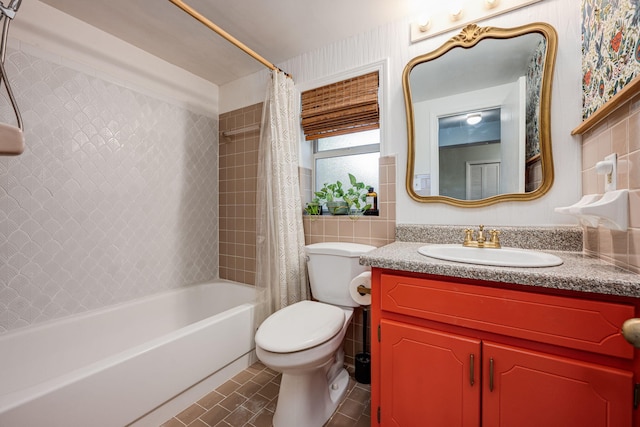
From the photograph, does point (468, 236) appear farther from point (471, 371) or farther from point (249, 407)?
point (249, 407)

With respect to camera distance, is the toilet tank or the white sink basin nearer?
the white sink basin

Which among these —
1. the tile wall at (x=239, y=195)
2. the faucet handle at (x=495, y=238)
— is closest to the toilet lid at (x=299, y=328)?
the faucet handle at (x=495, y=238)

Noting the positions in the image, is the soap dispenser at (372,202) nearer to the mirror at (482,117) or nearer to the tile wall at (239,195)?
the mirror at (482,117)

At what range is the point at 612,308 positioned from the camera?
0.71 m

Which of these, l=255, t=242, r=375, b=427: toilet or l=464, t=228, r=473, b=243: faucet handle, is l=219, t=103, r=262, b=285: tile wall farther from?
l=464, t=228, r=473, b=243: faucet handle

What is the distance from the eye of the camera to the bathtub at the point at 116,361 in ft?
3.22

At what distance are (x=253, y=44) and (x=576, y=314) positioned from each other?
2.23 meters

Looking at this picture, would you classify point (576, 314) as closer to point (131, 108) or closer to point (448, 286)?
point (448, 286)

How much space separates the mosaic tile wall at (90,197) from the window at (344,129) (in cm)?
106

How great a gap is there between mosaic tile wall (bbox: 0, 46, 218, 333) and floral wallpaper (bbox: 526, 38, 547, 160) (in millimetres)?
2327

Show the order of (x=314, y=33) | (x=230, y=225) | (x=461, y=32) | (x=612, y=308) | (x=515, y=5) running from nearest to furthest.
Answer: (x=612, y=308), (x=515, y=5), (x=461, y=32), (x=314, y=33), (x=230, y=225)

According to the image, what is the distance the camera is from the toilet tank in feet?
5.12

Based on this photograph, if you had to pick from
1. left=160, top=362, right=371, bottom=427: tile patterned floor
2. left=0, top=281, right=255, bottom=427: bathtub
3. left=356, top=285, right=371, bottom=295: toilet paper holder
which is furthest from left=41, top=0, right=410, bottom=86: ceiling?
left=160, top=362, right=371, bottom=427: tile patterned floor

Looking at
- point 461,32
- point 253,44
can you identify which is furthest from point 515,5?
point 253,44
